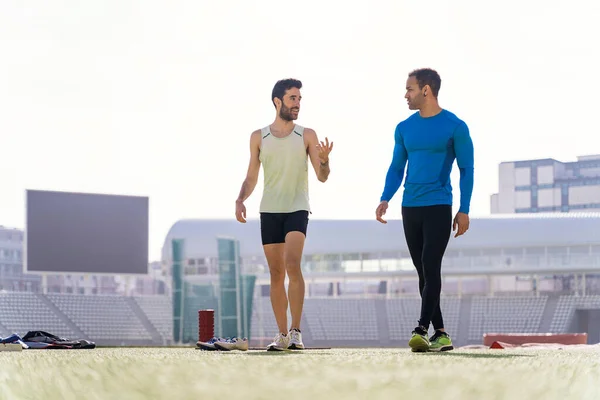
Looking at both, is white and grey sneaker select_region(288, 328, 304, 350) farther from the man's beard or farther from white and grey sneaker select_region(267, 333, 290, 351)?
the man's beard

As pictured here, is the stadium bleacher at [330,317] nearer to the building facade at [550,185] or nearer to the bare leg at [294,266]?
the bare leg at [294,266]

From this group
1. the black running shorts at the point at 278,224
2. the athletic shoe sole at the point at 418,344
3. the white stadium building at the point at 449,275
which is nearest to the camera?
the athletic shoe sole at the point at 418,344

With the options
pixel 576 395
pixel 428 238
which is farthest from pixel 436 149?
pixel 576 395

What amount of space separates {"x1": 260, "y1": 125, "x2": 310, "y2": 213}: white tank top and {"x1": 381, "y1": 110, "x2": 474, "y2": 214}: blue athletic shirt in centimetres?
56

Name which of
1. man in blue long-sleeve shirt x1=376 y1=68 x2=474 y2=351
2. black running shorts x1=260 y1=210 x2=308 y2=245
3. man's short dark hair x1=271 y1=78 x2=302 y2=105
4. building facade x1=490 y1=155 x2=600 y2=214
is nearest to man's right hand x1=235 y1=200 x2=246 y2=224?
black running shorts x1=260 y1=210 x2=308 y2=245

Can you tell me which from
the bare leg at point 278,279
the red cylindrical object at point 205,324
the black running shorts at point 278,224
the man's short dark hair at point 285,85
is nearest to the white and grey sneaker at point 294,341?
the bare leg at point 278,279

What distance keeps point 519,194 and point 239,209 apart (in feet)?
262

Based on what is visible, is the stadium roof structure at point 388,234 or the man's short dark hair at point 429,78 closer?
the man's short dark hair at point 429,78

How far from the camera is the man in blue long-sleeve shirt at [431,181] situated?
13.8 ft

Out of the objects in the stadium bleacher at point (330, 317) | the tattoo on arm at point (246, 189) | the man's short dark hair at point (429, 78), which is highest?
the man's short dark hair at point (429, 78)

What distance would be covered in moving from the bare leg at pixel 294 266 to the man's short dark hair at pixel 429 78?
0.91 meters

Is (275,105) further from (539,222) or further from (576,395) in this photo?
(539,222)

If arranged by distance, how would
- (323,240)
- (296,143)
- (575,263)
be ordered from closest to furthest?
(296,143)
(575,263)
(323,240)

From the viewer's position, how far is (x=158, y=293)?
4122cm
